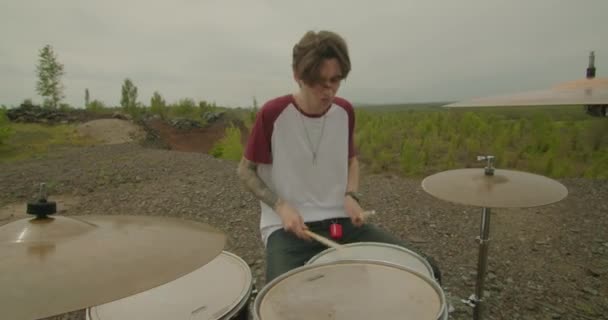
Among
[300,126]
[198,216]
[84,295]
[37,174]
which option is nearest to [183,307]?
[84,295]

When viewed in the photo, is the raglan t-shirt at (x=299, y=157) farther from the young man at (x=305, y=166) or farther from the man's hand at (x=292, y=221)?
the man's hand at (x=292, y=221)

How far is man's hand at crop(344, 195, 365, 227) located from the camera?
1859 mm

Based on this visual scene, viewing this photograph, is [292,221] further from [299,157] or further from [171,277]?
[171,277]

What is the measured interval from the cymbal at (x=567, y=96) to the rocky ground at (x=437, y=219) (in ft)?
4.02

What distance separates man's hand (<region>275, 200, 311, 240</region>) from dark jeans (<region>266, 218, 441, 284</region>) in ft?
0.21

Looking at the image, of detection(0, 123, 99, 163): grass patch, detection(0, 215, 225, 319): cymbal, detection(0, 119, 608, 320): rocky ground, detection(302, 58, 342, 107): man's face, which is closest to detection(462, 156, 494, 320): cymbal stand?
detection(0, 119, 608, 320): rocky ground

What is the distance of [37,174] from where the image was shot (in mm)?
7152

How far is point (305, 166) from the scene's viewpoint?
1938mm

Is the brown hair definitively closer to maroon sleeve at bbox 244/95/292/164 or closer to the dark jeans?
maroon sleeve at bbox 244/95/292/164

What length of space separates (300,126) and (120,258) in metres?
1.14

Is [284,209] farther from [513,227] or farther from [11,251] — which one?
[513,227]

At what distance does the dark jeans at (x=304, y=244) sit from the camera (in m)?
1.67

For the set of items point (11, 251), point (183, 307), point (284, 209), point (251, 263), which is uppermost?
point (11, 251)

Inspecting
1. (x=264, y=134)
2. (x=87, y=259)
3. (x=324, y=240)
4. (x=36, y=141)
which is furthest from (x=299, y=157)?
(x=36, y=141)
